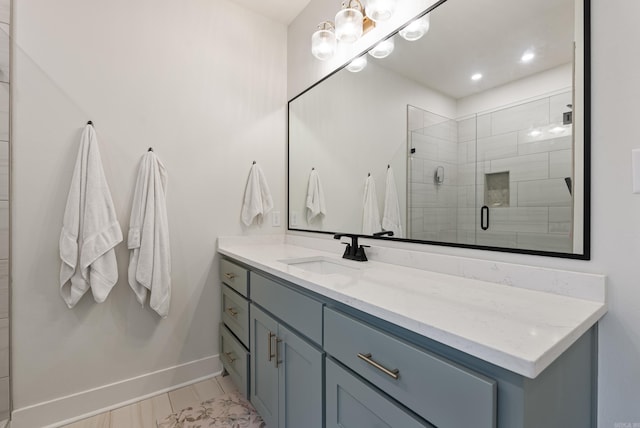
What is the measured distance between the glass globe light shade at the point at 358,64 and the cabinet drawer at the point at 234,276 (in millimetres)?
1324

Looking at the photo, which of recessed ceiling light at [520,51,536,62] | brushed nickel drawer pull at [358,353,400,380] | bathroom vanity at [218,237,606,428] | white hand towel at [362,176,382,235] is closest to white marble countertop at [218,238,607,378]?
bathroom vanity at [218,237,606,428]

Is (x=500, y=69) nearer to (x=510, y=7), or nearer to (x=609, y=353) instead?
(x=510, y=7)

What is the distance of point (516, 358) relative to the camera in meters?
0.53

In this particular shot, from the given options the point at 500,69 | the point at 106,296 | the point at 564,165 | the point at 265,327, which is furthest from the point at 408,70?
the point at 106,296

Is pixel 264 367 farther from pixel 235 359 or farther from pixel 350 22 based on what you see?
pixel 350 22

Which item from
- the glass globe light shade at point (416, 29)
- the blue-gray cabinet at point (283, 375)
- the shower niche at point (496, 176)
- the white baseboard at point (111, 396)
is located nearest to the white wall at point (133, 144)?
the white baseboard at point (111, 396)

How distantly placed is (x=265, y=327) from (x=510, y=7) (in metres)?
1.63

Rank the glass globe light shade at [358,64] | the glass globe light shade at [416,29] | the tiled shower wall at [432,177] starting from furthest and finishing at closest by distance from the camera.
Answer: the glass globe light shade at [358,64] < the glass globe light shade at [416,29] < the tiled shower wall at [432,177]

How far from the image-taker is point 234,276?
177 cm

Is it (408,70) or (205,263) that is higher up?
(408,70)

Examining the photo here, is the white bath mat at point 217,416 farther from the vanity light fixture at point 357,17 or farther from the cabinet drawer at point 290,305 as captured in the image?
the vanity light fixture at point 357,17

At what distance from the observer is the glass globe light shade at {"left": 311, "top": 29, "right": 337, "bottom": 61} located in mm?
1753

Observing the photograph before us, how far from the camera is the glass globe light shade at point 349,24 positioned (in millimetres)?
1553

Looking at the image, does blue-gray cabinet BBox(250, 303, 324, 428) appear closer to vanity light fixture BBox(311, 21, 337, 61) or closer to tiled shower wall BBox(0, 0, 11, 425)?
tiled shower wall BBox(0, 0, 11, 425)
